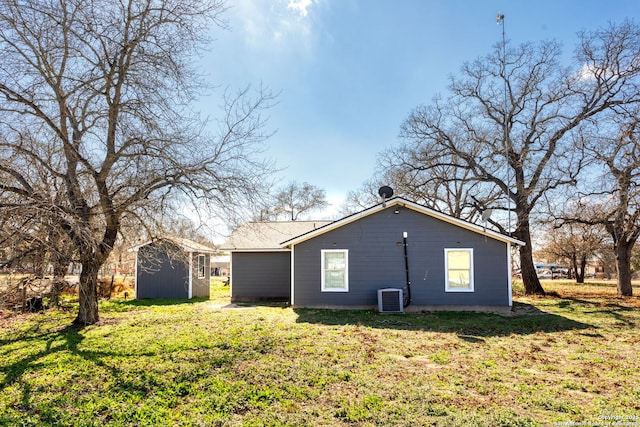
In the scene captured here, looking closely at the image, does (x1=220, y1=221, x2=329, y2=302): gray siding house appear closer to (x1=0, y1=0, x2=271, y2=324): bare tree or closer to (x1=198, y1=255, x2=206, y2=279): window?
(x1=198, y1=255, x2=206, y2=279): window

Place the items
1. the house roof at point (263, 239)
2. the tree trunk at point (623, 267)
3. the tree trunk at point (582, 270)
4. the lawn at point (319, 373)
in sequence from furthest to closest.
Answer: the tree trunk at point (582, 270) < the tree trunk at point (623, 267) < the house roof at point (263, 239) < the lawn at point (319, 373)

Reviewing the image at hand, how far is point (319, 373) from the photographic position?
5570 millimetres

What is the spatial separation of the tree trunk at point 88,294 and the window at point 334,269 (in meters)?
6.30

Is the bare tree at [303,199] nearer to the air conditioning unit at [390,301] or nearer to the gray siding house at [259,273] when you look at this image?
the gray siding house at [259,273]

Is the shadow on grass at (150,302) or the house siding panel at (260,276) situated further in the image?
the house siding panel at (260,276)

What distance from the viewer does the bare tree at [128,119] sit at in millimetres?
7602

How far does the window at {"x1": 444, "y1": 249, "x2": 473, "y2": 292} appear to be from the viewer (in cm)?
1189

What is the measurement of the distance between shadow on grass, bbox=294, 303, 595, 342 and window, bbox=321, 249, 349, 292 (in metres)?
0.92

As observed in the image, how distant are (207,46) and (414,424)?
8.31 m

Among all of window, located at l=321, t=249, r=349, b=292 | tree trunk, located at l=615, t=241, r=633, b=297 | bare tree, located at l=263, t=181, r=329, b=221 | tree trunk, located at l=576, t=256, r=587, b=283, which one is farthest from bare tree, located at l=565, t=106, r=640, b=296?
bare tree, located at l=263, t=181, r=329, b=221

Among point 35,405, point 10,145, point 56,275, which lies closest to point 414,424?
point 35,405

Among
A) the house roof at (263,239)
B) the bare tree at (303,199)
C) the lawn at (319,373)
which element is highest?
the bare tree at (303,199)

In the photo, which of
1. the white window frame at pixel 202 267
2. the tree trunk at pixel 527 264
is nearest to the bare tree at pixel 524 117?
the tree trunk at pixel 527 264

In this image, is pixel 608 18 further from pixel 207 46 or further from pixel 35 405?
pixel 35 405
